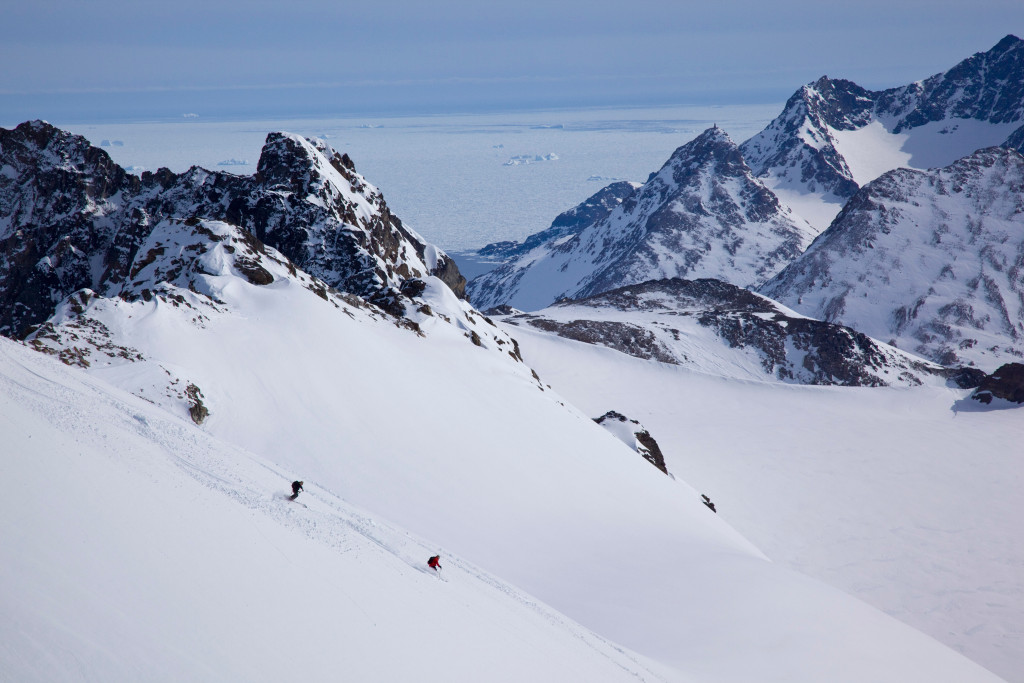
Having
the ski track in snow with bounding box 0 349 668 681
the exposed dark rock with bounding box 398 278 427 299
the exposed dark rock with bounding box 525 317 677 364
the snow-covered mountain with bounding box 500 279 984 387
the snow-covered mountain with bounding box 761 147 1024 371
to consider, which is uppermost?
the snow-covered mountain with bounding box 761 147 1024 371

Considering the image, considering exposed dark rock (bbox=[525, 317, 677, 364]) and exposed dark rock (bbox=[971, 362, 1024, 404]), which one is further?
exposed dark rock (bbox=[525, 317, 677, 364])

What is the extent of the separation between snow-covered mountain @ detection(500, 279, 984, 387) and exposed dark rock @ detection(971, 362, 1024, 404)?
10.8 meters

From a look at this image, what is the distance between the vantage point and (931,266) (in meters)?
166

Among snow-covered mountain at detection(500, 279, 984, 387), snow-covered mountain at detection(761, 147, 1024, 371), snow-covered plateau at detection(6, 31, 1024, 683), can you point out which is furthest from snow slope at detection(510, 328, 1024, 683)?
snow-covered mountain at detection(761, 147, 1024, 371)

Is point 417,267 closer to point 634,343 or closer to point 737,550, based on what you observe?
point 634,343

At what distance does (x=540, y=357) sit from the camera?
68812mm

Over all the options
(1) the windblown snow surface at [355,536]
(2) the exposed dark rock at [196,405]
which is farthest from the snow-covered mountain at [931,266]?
(2) the exposed dark rock at [196,405]

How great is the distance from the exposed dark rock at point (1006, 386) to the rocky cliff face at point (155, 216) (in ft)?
204

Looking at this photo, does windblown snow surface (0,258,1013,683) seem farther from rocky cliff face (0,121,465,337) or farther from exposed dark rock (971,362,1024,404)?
exposed dark rock (971,362,1024,404)

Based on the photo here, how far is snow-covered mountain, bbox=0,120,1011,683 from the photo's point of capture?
9.91 m

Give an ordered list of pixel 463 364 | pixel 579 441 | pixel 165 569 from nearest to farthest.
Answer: pixel 165 569 < pixel 579 441 < pixel 463 364

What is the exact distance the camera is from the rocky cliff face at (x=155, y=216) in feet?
171

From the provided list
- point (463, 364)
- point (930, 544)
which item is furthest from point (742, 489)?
point (463, 364)

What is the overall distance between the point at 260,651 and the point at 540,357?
5953 cm
